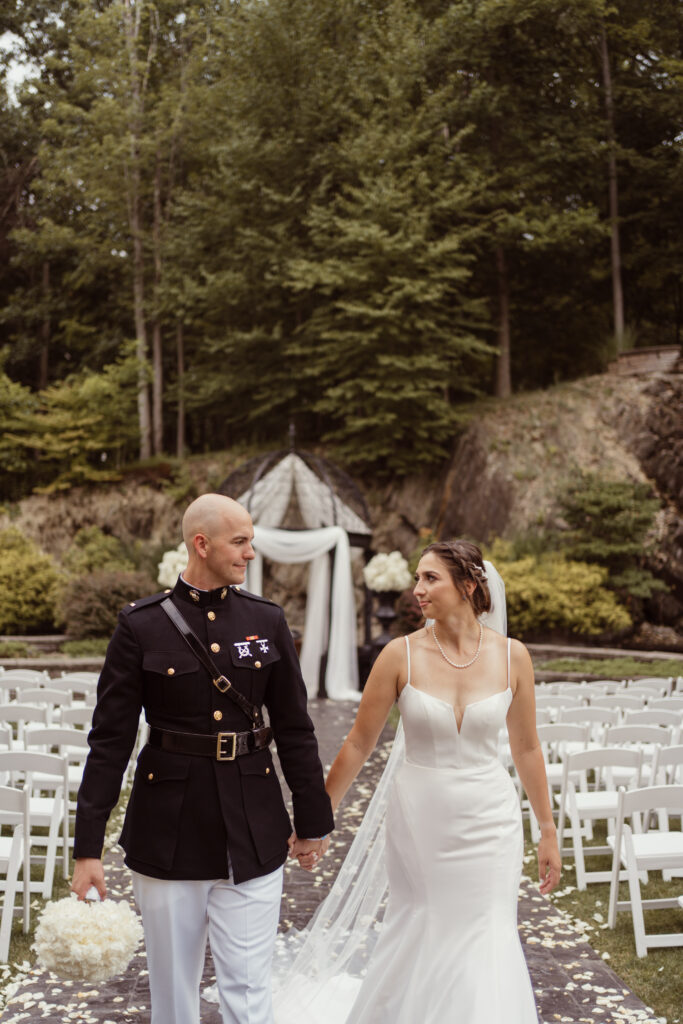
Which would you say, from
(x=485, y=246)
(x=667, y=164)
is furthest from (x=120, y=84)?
(x=667, y=164)

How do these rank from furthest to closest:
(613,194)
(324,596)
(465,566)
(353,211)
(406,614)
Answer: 1. (613,194)
2. (353,211)
3. (406,614)
4. (324,596)
5. (465,566)

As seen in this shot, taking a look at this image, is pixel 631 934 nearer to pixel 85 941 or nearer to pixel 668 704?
pixel 668 704

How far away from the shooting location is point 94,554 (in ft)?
73.3

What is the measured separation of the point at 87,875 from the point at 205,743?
0.52m

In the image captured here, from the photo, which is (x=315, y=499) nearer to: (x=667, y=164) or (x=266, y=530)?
(x=266, y=530)

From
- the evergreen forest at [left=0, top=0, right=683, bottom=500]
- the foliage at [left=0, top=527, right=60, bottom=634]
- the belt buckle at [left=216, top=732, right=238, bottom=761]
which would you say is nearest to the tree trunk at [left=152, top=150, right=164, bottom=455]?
the evergreen forest at [left=0, top=0, right=683, bottom=500]

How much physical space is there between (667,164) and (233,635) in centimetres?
2555

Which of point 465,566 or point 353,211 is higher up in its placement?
point 353,211

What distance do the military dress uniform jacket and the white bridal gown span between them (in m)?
0.48

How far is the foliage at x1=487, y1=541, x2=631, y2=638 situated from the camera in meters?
17.7

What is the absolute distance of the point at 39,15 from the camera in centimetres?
3006

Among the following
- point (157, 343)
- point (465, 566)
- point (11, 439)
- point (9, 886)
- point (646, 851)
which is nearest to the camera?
point (465, 566)

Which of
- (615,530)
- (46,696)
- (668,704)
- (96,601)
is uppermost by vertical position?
(615,530)

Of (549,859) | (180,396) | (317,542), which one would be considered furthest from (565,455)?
(549,859)
